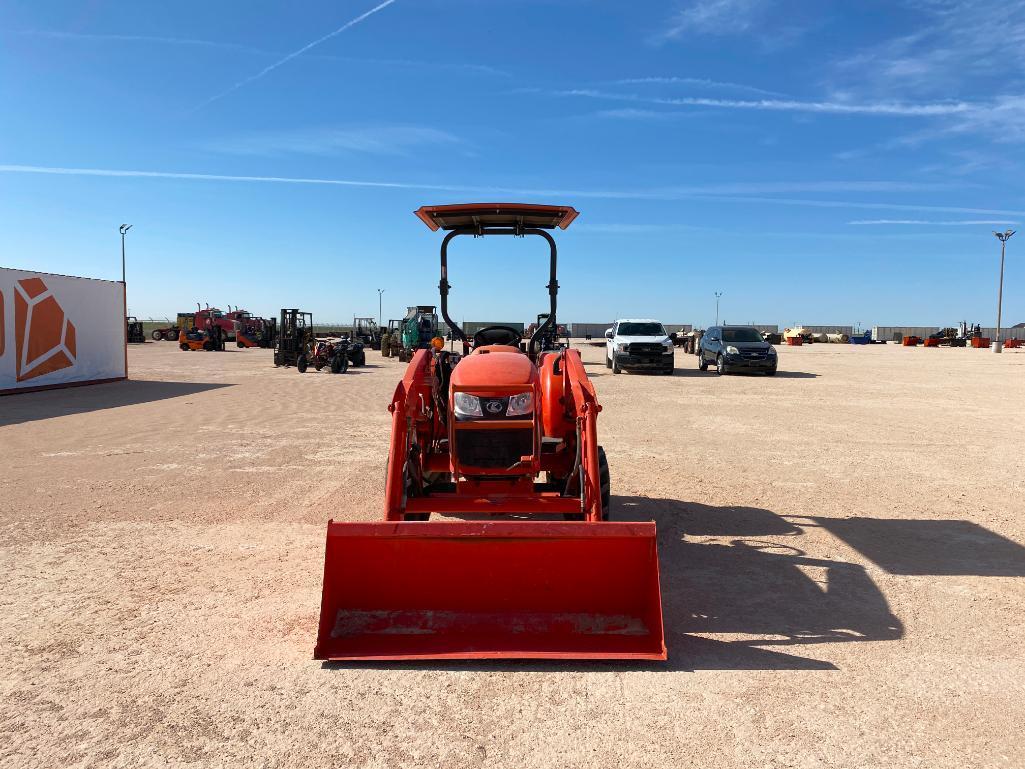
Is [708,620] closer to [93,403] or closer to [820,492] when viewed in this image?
[820,492]

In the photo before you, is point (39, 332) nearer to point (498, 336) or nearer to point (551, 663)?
point (498, 336)

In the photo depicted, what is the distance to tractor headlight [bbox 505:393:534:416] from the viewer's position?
4801 millimetres

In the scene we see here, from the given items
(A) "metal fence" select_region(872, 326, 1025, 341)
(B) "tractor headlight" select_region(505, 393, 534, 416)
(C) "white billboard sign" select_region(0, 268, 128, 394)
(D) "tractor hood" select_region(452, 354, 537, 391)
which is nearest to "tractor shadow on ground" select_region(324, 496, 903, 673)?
(B) "tractor headlight" select_region(505, 393, 534, 416)

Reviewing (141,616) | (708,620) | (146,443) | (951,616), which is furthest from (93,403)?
(951,616)

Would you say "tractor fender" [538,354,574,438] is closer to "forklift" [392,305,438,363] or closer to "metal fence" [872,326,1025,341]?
"forklift" [392,305,438,363]

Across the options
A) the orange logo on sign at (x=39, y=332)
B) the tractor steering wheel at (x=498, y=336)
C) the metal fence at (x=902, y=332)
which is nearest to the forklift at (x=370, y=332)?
the orange logo on sign at (x=39, y=332)

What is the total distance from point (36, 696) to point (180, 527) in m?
2.68

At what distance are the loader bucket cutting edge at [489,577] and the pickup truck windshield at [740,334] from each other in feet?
70.9

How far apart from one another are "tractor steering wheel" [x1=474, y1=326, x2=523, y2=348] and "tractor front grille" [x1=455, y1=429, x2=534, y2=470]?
4.60 feet

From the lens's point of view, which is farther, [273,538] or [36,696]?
[273,538]

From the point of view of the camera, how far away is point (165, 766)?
2670mm

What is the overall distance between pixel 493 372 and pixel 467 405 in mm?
290

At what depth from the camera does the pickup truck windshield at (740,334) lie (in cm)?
2423

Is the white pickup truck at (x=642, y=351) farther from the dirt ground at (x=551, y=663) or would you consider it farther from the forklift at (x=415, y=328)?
the dirt ground at (x=551, y=663)
